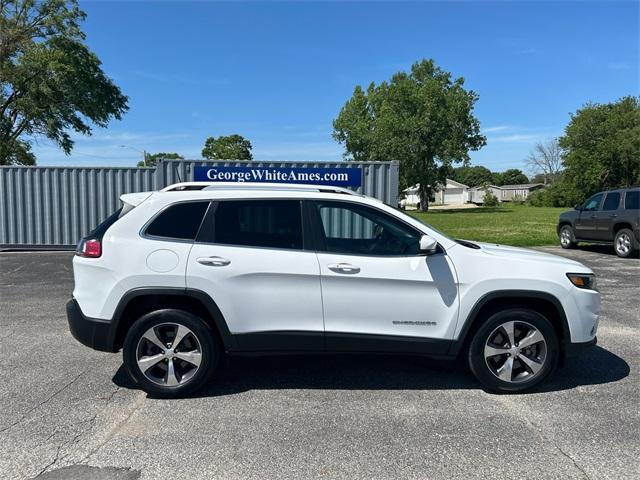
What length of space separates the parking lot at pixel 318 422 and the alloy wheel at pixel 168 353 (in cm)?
21

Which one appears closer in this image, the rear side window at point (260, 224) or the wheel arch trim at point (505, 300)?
the wheel arch trim at point (505, 300)

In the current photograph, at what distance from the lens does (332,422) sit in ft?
12.0

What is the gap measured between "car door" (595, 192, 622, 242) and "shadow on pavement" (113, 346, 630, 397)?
9489 mm

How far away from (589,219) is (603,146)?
193ft

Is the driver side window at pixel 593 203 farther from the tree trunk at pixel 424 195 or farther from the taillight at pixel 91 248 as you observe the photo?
the tree trunk at pixel 424 195

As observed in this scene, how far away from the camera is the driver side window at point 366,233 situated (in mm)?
4145

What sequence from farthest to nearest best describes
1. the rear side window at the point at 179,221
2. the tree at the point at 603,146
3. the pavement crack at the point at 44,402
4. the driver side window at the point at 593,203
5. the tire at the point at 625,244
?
1. the tree at the point at 603,146
2. the driver side window at the point at 593,203
3. the tire at the point at 625,244
4. the rear side window at the point at 179,221
5. the pavement crack at the point at 44,402

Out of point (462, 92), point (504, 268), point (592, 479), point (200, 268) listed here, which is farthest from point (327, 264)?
point (462, 92)

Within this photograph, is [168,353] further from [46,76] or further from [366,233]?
[46,76]

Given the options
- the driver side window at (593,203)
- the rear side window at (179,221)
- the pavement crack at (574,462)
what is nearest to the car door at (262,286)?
the rear side window at (179,221)

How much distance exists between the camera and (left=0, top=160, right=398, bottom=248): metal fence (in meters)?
13.8

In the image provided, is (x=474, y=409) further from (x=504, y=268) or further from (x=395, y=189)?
(x=395, y=189)

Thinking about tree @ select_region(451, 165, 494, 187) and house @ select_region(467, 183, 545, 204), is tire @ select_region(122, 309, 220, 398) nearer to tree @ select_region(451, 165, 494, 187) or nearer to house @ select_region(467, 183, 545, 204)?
house @ select_region(467, 183, 545, 204)

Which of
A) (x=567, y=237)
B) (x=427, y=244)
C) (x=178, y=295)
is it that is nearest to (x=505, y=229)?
(x=567, y=237)
